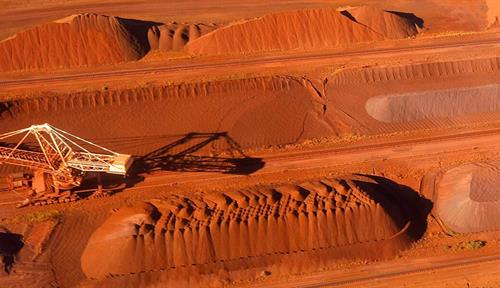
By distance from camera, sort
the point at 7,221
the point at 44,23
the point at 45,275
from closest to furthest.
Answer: the point at 45,275
the point at 7,221
the point at 44,23

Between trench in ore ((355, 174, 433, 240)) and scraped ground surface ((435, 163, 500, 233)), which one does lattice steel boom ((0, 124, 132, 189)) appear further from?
scraped ground surface ((435, 163, 500, 233))

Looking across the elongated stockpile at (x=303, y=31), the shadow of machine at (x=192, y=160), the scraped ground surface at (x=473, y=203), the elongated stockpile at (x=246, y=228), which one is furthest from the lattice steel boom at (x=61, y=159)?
the scraped ground surface at (x=473, y=203)

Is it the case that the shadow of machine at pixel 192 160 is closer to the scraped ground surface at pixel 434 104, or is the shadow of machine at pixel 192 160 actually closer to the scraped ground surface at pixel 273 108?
the scraped ground surface at pixel 273 108

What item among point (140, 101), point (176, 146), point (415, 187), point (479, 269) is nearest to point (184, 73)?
point (140, 101)

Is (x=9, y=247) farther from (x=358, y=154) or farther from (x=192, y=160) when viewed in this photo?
(x=358, y=154)

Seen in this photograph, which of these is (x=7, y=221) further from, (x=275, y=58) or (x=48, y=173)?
(x=275, y=58)

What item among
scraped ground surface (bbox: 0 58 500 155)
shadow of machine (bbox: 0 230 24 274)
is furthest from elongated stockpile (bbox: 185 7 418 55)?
shadow of machine (bbox: 0 230 24 274)
